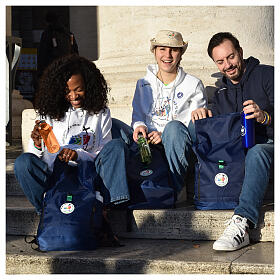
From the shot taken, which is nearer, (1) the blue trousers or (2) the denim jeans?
(1) the blue trousers

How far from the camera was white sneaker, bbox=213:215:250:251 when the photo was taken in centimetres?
325

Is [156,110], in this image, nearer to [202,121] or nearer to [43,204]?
[202,121]

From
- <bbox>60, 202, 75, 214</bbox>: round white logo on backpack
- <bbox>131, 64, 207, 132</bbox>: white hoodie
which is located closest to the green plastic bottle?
<bbox>131, 64, 207, 132</bbox>: white hoodie

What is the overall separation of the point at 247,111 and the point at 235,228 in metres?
0.80

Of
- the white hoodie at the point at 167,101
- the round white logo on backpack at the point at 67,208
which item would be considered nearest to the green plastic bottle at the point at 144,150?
the white hoodie at the point at 167,101

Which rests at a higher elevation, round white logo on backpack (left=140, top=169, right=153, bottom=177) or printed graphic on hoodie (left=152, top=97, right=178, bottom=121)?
printed graphic on hoodie (left=152, top=97, right=178, bottom=121)

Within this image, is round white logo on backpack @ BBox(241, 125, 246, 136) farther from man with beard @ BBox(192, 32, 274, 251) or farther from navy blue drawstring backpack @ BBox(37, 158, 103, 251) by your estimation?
navy blue drawstring backpack @ BBox(37, 158, 103, 251)

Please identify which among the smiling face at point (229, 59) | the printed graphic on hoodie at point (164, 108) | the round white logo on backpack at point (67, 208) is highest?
the smiling face at point (229, 59)

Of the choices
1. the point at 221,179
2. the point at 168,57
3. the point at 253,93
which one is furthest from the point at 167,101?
the point at 221,179

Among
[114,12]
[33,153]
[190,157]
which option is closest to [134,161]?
[190,157]

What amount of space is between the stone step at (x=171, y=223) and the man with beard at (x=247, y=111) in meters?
0.14

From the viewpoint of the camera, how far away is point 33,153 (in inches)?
150

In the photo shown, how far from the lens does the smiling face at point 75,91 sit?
4.00 m

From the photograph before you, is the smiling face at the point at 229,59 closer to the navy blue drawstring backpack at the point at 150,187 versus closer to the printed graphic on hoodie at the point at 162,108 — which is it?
the printed graphic on hoodie at the point at 162,108
